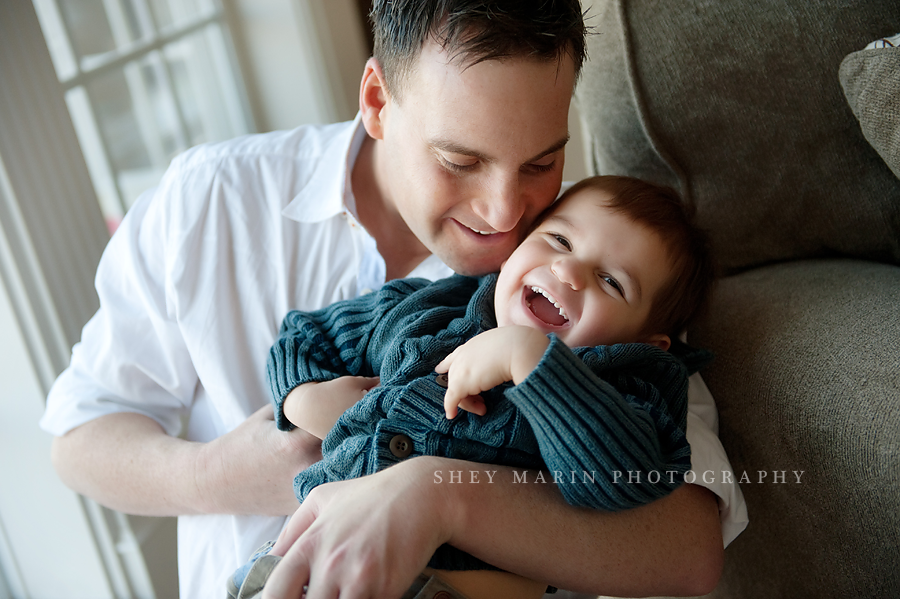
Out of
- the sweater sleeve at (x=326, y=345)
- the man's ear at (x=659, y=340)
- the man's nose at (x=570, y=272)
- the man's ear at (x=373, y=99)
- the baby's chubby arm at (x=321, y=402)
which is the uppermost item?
the man's ear at (x=373, y=99)

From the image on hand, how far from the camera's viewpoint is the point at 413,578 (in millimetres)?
763

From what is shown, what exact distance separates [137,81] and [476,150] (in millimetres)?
1354

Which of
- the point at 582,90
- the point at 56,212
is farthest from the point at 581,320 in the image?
the point at 56,212

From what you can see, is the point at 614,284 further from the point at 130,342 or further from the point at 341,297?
the point at 130,342

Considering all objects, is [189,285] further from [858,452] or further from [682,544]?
[858,452]

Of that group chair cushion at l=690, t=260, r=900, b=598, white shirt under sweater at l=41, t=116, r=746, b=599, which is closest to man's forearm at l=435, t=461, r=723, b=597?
chair cushion at l=690, t=260, r=900, b=598

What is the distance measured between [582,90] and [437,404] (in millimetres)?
830

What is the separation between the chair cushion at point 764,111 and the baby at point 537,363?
0.21m

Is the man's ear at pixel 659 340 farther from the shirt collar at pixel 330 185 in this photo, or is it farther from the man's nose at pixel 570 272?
the shirt collar at pixel 330 185

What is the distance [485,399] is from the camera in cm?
90

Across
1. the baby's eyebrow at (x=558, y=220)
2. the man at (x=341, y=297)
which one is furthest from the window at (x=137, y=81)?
the baby's eyebrow at (x=558, y=220)

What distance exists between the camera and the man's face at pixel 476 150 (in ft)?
3.17

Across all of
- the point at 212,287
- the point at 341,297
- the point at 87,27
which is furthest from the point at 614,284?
the point at 87,27

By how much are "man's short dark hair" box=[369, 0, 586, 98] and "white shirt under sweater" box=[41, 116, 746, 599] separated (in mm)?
293
